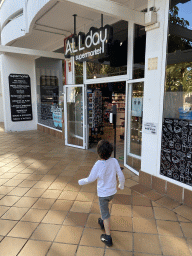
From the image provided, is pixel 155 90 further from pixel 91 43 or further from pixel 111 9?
pixel 91 43

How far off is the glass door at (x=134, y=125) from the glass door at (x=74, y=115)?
1833mm

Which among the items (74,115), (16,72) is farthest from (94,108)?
(16,72)

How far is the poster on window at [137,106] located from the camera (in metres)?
3.77

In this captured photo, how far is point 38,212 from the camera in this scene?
A: 2693 millimetres

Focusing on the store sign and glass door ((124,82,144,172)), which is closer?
glass door ((124,82,144,172))

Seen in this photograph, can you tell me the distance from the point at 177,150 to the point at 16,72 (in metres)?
7.73

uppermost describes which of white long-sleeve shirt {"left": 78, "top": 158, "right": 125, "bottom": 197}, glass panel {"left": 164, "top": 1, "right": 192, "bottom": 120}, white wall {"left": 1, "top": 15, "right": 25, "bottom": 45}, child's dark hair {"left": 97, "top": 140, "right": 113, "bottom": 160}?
white wall {"left": 1, "top": 15, "right": 25, "bottom": 45}

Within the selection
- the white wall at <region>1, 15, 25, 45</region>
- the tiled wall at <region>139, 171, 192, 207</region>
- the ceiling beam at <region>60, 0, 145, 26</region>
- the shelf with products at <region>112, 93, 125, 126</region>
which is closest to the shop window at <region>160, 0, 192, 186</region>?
the tiled wall at <region>139, 171, 192, 207</region>

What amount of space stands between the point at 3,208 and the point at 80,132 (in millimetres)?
3462

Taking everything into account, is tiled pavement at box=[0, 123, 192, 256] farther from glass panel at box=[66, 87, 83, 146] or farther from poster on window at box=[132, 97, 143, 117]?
glass panel at box=[66, 87, 83, 146]

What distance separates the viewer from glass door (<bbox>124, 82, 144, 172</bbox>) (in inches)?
151

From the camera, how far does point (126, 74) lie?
4.13 meters

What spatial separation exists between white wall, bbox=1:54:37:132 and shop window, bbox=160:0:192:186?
7207mm

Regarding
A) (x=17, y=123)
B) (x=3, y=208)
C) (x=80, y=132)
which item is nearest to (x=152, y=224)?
(x=3, y=208)
